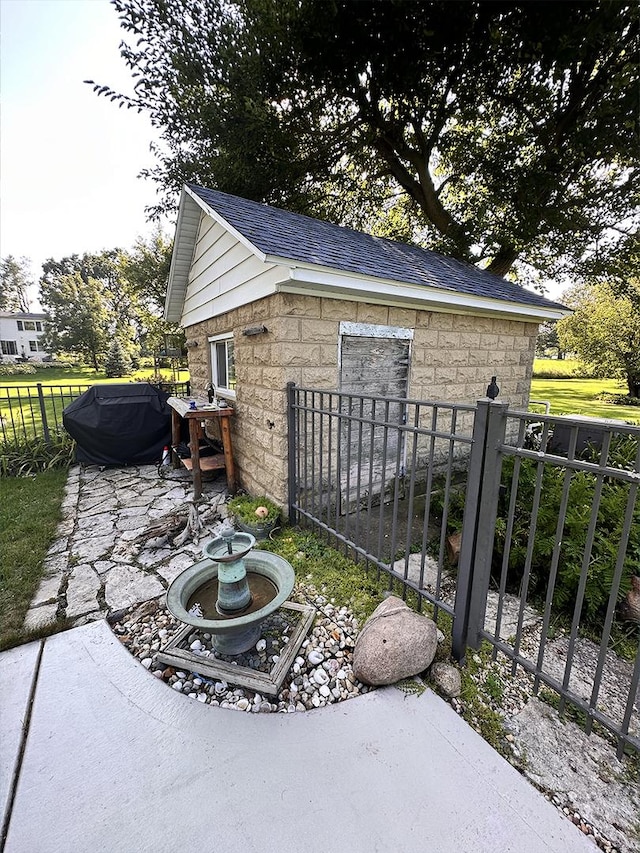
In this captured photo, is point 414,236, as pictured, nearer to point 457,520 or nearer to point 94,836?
point 457,520

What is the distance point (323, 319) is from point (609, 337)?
18.4 m

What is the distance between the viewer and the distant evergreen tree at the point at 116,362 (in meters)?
26.0

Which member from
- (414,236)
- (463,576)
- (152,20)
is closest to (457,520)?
(463,576)

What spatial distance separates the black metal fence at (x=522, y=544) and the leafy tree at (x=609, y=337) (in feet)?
48.1

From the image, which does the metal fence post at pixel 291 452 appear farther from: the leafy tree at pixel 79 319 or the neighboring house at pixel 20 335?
the neighboring house at pixel 20 335

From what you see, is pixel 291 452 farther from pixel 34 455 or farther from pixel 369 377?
pixel 34 455

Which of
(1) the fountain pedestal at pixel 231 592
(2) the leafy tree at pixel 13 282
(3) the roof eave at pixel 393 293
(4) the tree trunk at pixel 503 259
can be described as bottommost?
(1) the fountain pedestal at pixel 231 592

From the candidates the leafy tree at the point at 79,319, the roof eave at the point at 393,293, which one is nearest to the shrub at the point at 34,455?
the roof eave at the point at 393,293

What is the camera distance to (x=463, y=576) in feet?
7.14

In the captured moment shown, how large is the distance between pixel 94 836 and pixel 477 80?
1202cm

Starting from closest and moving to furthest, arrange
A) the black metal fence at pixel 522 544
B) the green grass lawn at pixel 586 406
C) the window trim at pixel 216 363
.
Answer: the black metal fence at pixel 522 544
the window trim at pixel 216 363
the green grass lawn at pixel 586 406

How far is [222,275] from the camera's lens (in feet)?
16.9

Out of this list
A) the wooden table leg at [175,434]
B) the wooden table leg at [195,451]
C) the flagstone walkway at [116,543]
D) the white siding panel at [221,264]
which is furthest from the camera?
the wooden table leg at [175,434]

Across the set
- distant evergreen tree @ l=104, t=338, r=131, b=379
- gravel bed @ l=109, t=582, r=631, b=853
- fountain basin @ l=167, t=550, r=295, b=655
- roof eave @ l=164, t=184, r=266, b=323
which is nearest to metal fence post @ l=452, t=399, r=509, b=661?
gravel bed @ l=109, t=582, r=631, b=853
